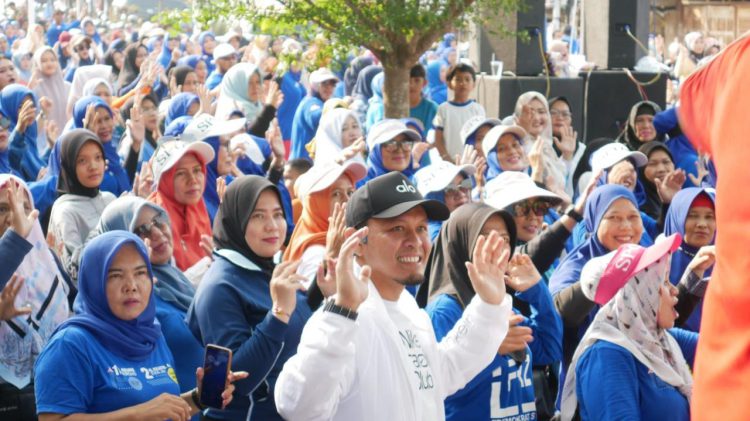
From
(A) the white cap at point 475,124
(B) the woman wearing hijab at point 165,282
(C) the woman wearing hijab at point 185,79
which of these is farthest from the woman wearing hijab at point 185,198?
(C) the woman wearing hijab at point 185,79

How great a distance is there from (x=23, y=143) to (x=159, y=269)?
4.62 meters

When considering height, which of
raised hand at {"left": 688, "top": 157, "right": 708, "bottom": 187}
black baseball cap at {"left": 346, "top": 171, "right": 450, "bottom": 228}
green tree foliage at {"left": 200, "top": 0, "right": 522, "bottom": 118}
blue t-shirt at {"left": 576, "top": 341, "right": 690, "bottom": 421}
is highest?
green tree foliage at {"left": 200, "top": 0, "right": 522, "bottom": 118}

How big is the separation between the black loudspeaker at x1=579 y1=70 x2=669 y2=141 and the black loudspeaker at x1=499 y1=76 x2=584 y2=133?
12 centimetres

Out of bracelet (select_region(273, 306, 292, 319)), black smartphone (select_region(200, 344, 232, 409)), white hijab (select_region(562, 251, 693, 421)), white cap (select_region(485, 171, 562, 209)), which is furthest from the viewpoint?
white cap (select_region(485, 171, 562, 209))

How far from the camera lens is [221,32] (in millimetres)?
28453

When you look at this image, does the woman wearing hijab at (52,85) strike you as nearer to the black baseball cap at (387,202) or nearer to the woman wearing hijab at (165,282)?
the woman wearing hijab at (165,282)

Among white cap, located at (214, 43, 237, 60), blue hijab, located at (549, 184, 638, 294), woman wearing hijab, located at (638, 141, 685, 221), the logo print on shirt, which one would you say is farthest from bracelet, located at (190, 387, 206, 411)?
white cap, located at (214, 43, 237, 60)

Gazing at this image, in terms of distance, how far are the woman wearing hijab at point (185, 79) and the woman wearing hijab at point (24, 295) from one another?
7.13 metres

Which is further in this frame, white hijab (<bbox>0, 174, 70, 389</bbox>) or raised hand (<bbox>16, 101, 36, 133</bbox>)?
raised hand (<bbox>16, 101, 36, 133</bbox>)

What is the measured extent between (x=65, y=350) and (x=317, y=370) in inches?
50.5

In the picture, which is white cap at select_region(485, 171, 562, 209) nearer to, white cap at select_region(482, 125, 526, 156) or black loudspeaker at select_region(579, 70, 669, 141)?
white cap at select_region(482, 125, 526, 156)

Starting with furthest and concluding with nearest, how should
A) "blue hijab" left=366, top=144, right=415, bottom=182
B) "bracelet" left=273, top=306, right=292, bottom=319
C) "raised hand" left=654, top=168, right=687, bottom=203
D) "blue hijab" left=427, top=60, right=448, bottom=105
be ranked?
"blue hijab" left=427, top=60, right=448, bottom=105, "blue hijab" left=366, top=144, right=415, bottom=182, "raised hand" left=654, top=168, right=687, bottom=203, "bracelet" left=273, top=306, right=292, bottom=319

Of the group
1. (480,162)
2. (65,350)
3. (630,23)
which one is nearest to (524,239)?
(480,162)

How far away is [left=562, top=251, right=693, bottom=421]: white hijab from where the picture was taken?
4500 millimetres
